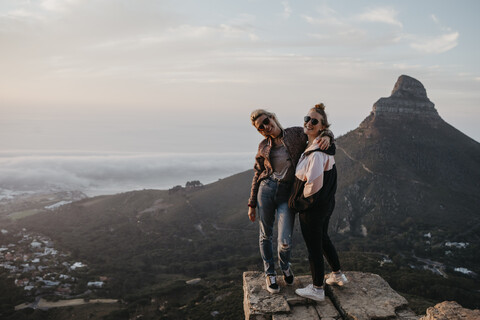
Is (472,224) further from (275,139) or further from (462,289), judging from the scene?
(275,139)

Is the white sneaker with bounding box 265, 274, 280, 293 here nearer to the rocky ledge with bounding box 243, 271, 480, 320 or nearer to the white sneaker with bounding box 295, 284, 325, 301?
the rocky ledge with bounding box 243, 271, 480, 320

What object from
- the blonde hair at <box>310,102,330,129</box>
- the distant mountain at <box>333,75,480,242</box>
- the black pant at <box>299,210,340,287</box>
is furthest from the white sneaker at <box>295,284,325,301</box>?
the distant mountain at <box>333,75,480,242</box>

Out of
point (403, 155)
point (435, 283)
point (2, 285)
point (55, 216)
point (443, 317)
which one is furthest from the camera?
point (55, 216)

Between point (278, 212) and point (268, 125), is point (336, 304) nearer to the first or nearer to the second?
point (278, 212)

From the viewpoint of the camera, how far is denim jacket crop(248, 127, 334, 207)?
526 centimetres

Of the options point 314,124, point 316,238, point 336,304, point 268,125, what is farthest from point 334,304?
point 268,125

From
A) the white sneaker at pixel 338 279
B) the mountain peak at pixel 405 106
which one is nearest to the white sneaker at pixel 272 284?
the white sneaker at pixel 338 279

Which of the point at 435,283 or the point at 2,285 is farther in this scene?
the point at 2,285

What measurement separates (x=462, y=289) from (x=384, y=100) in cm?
5974

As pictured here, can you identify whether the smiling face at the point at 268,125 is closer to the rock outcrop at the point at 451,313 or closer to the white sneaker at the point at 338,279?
the white sneaker at the point at 338,279

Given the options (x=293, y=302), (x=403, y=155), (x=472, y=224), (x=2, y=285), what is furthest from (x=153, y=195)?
(x=293, y=302)

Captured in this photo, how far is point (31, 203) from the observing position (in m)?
111

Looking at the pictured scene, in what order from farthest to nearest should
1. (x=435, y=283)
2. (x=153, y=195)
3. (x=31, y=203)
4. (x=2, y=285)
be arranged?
1. (x=31, y=203)
2. (x=153, y=195)
3. (x=2, y=285)
4. (x=435, y=283)

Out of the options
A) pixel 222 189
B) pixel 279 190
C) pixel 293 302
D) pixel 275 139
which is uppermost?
pixel 275 139
